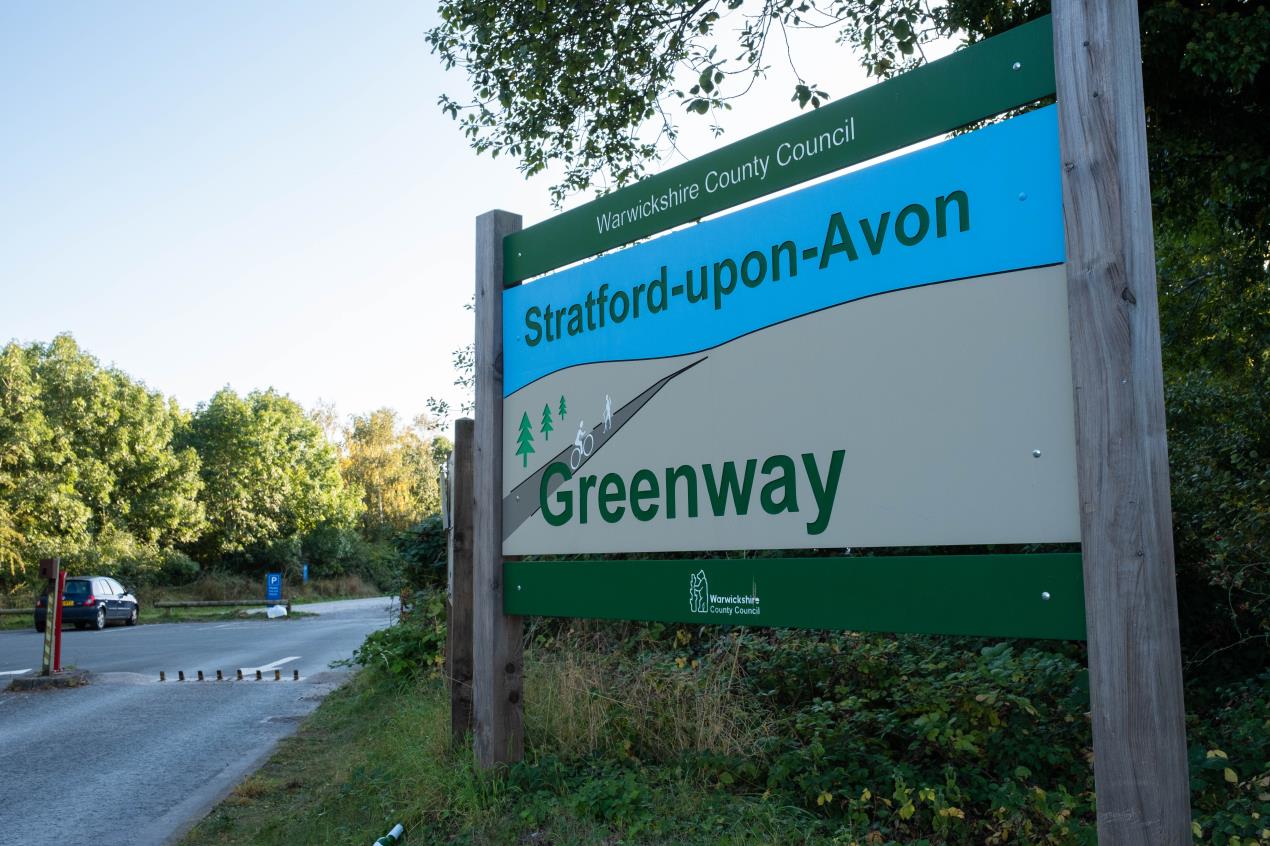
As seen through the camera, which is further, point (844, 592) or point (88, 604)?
point (88, 604)

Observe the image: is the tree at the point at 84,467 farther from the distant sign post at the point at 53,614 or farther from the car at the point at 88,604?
the distant sign post at the point at 53,614

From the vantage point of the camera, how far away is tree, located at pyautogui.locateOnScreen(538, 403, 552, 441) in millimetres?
5008

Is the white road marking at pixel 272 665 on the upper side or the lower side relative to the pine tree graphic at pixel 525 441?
lower

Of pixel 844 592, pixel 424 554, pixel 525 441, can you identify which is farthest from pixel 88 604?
pixel 844 592

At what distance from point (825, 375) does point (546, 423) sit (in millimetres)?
1764

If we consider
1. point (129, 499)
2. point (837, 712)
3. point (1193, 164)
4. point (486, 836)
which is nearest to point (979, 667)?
point (837, 712)

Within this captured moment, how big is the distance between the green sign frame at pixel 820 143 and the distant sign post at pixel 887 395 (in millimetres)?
10

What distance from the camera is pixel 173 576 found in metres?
47.1

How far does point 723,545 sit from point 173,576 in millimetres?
48305

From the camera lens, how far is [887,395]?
342 centimetres

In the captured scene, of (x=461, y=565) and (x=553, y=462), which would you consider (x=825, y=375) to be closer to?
(x=553, y=462)

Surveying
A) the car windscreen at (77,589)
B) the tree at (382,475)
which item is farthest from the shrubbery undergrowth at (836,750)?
the tree at (382,475)

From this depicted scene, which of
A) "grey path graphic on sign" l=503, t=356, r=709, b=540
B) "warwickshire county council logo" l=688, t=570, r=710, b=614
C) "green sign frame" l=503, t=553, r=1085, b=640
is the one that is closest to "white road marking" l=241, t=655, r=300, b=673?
"grey path graphic on sign" l=503, t=356, r=709, b=540

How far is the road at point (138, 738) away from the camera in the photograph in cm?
632
